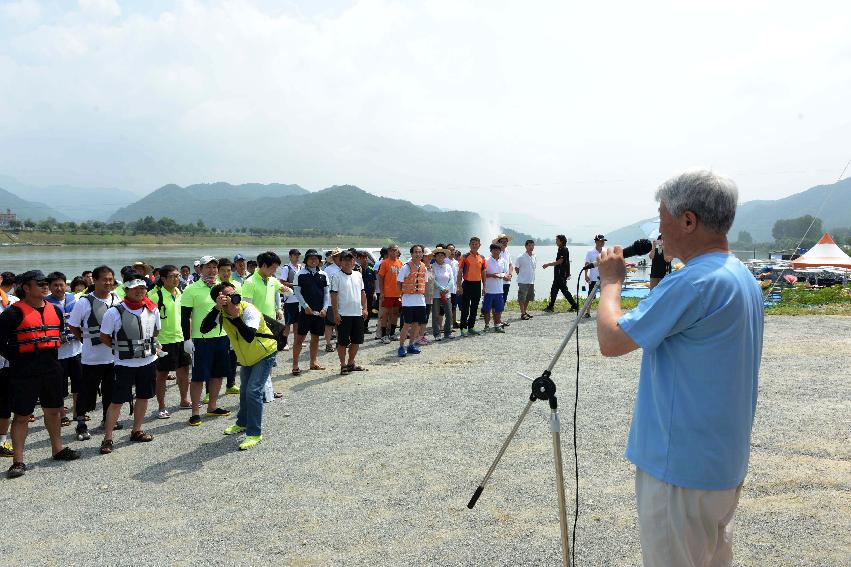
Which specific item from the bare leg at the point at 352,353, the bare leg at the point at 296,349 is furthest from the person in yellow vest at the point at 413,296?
the bare leg at the point at 296,349

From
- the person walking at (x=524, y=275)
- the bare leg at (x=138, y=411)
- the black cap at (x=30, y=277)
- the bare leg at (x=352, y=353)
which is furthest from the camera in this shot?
the person walking at (x=524, y=275)

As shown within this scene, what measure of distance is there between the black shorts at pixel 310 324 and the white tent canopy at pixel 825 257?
2284 cm

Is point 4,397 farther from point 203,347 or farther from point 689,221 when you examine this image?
point 689,221

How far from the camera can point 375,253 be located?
18625 mm

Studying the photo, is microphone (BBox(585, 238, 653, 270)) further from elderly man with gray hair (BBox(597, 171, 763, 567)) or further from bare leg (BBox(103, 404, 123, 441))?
bare leg (BBox(103, 404, 123, 441))

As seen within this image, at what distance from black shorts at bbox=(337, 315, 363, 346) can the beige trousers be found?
24.0ft

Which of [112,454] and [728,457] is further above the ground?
[728,457]

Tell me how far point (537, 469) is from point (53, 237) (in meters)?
118

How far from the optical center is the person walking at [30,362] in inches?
213

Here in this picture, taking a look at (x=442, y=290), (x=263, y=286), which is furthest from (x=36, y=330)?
(x=442, y=290)

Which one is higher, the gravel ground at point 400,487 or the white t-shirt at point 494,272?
the white t-shirt at point 494,272

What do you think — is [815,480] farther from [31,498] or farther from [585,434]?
[31,498]

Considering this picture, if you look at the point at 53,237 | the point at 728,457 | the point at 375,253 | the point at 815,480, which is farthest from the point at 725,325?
the point at 53,237

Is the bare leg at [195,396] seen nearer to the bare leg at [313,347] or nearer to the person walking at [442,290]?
the bare leg at [313,347]
